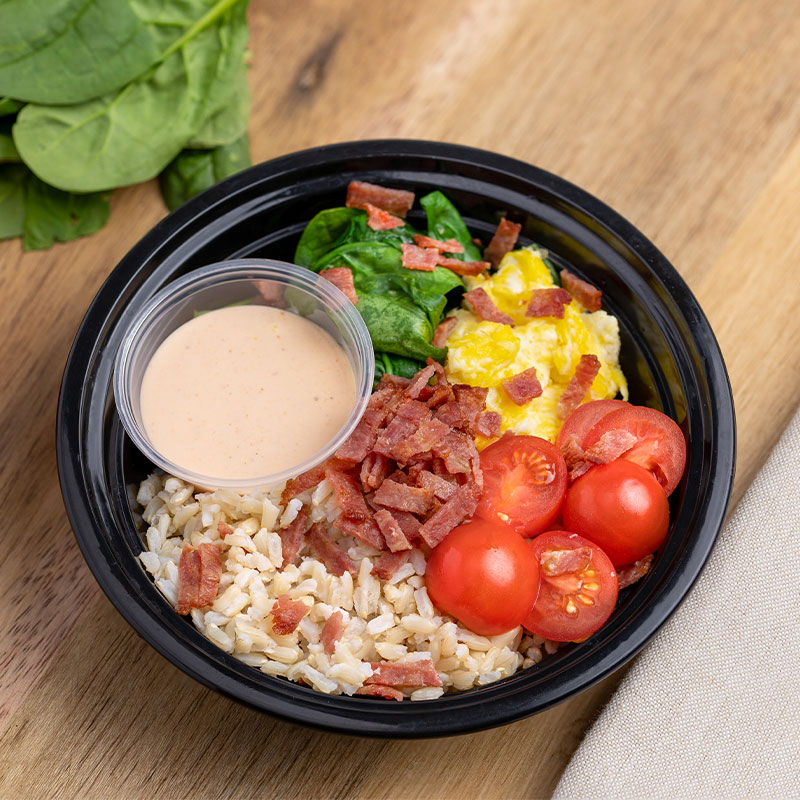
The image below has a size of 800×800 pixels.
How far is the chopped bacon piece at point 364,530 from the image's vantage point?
2355 mm

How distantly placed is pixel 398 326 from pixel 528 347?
40 cm

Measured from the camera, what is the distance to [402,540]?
2.33 m

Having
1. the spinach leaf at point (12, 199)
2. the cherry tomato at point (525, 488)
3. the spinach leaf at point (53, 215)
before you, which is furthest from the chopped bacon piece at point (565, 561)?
the spinach leaf at point (12, 199)

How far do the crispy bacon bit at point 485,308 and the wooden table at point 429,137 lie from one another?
77 cm

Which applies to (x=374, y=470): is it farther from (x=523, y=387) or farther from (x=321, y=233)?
(x=321, y=233)

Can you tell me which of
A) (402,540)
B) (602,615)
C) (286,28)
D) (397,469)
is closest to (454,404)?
(397,469)

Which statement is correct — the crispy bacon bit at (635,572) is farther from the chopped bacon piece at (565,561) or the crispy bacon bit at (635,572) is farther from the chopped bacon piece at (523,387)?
the chopped bacon piece at (523,387)

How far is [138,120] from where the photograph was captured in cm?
299

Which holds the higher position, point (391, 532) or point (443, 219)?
point (443, 219)

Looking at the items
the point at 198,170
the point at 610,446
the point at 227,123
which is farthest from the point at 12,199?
the point at 610,446

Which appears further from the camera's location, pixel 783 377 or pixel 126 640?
pixel 783 377

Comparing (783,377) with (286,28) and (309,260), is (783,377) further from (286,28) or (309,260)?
(286,28)

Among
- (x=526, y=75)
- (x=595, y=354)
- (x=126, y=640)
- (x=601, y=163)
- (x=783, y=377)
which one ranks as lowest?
(x=126, y=640)

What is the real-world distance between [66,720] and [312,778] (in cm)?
74
